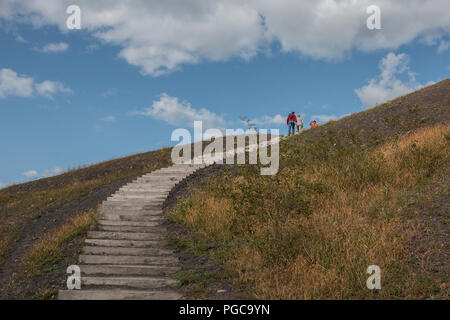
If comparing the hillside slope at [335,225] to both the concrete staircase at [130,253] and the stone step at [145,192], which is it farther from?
the stone step at [145,192]

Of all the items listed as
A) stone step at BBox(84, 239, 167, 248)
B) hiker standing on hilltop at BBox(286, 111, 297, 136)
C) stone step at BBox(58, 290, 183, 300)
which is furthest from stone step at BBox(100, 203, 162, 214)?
hiker standing on hilltop at BBox(286, 111, 297, 136)

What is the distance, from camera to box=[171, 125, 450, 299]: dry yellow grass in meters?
5.60

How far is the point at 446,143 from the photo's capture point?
10.7 meters

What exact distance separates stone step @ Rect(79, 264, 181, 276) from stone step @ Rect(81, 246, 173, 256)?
0.75 metres

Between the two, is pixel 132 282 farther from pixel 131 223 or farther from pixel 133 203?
pixel 133 203

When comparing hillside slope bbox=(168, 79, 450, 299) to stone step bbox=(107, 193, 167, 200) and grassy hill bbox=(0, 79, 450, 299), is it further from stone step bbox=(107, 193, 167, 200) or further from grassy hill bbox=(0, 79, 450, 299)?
stone step bbox=(107, 193, 167, 200)

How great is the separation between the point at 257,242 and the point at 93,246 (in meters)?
4.23

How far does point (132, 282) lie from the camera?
6.91 meters

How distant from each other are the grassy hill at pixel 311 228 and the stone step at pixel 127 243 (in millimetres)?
482

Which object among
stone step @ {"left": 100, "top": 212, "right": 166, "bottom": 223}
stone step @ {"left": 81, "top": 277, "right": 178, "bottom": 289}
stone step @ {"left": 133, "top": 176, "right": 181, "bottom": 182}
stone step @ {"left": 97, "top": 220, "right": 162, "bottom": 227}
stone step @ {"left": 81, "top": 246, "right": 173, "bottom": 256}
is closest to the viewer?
stone step @ {"left": 81, "top": 277, "right": 178, "bottom": 289}

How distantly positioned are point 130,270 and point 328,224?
4073 mm

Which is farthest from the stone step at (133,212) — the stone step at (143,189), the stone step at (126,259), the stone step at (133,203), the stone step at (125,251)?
the stone step at (126,259)

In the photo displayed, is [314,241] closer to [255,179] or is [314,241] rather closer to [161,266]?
[255,179]
